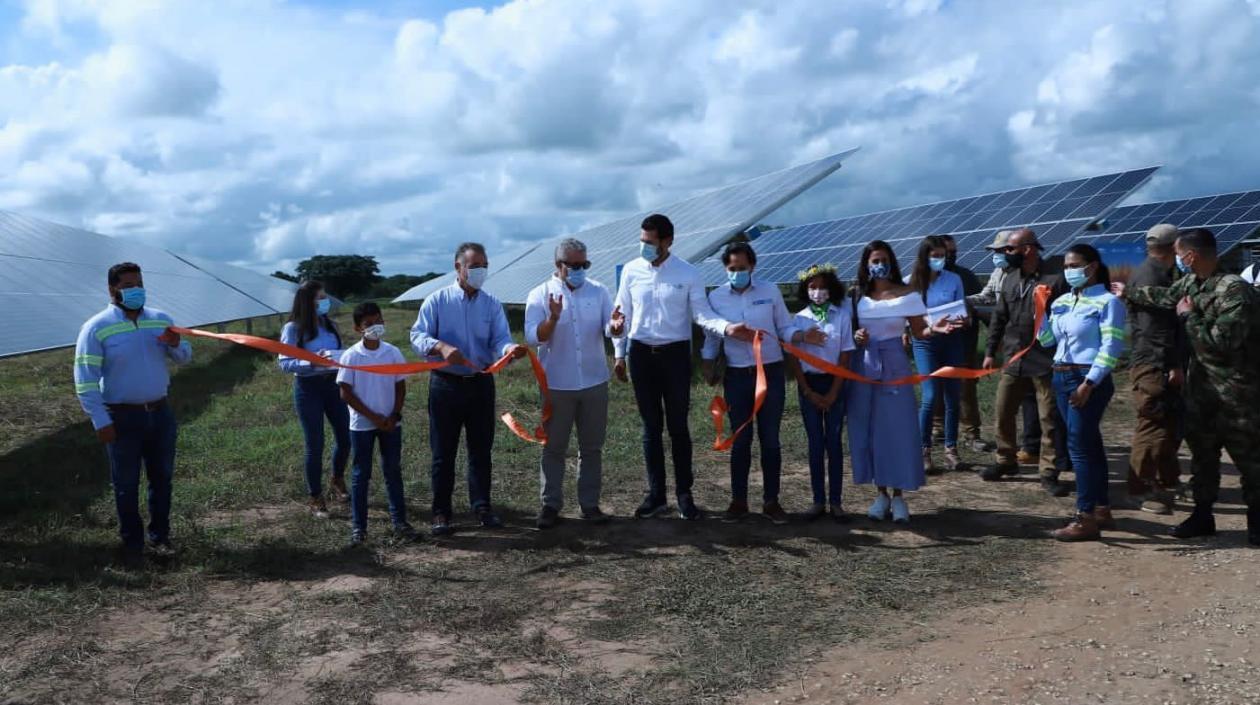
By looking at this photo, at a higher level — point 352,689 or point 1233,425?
point 1233,425

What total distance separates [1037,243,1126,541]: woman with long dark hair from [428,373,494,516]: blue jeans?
338 centimetres

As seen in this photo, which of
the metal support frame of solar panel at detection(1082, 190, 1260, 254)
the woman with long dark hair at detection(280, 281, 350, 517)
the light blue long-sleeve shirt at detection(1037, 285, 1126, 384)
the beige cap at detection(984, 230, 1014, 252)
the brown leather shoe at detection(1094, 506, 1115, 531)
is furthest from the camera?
the metal support frame of solar panel at detection(1082, 190, 1260, 254)

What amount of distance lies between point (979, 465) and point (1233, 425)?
7.92 feet

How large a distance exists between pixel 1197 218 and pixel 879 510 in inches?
814

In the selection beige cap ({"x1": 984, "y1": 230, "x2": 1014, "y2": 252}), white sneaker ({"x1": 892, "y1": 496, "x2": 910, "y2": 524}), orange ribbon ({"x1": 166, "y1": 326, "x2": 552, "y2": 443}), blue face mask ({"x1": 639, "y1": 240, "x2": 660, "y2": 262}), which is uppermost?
beige cap ({"x1": 984, "y1": 230, "x2": 1014, "y2": 252})

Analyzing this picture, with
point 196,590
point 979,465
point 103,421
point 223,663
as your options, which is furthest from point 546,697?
point 979,465

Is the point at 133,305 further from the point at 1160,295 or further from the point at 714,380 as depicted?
the point at 1160,295

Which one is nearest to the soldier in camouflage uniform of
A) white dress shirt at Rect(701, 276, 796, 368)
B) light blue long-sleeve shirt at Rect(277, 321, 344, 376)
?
white dress shirt at Rect(701, 276, 796, 368)

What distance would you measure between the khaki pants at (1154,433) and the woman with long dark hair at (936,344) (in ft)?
4.68

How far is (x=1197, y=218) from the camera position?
2181 cm

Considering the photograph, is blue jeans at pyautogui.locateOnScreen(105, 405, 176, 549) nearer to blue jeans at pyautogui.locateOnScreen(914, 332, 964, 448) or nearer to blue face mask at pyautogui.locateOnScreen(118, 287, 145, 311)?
blue face mask at pyautogui.locateOnScreen(118, 287, 145, 311)

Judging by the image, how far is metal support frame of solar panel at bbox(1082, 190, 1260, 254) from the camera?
1973 cm

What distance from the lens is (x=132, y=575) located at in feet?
15.5

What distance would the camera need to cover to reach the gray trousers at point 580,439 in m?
5.60
